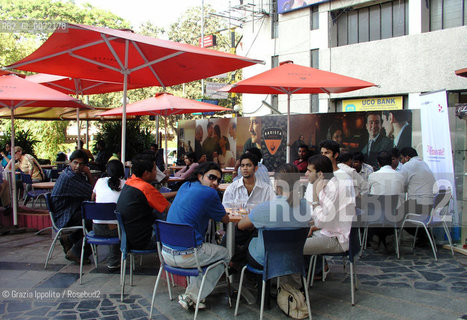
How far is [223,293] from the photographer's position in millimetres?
4598

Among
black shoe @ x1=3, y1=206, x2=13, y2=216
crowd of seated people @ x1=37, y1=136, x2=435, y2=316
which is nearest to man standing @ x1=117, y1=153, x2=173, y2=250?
crowd of seated people @ x1=37, y1=136, x2=435, y2=316

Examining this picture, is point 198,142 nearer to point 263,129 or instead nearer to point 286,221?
point 263,129

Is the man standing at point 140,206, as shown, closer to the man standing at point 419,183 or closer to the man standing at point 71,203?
the man standing at point 71,203

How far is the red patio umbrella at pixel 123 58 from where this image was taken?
5.33 metres

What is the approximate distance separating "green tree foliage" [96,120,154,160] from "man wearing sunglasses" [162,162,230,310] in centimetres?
907

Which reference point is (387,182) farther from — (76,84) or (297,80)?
(76,84)

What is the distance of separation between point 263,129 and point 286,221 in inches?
366

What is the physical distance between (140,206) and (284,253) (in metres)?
1.63

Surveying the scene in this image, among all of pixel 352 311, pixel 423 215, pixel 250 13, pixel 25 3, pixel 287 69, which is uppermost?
pixel 25 3

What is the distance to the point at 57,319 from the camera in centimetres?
393

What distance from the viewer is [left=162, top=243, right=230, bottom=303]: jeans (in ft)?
12.8

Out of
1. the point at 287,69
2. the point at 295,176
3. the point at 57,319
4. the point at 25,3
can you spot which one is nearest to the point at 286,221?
the point at 295,176

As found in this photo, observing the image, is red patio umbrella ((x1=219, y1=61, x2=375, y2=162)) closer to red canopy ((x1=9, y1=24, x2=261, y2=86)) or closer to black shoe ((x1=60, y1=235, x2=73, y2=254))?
red canopy ((x1=9, y1=24, x2=261, y2=86))

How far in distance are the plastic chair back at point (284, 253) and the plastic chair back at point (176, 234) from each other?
64 cm
